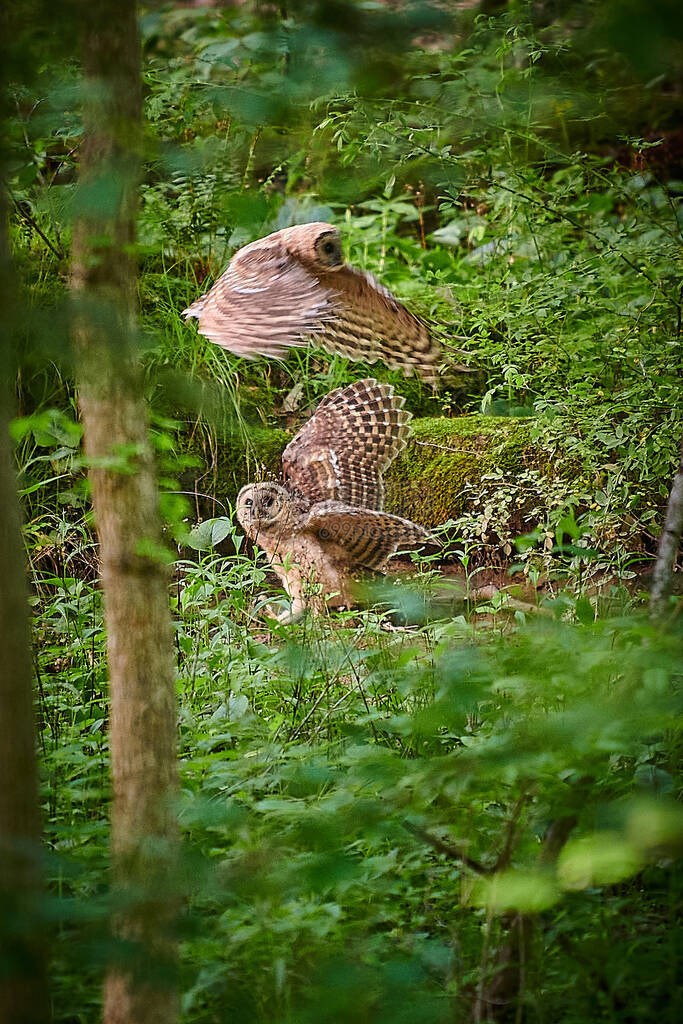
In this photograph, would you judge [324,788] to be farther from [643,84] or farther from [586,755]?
[643,84]

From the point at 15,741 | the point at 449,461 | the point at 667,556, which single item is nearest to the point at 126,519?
the point at 15,741

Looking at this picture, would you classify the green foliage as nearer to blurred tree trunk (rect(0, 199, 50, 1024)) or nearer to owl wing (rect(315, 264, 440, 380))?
blurred tree trunk (rect(0, 199, 50, 1024))

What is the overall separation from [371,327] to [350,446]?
0.50 meters

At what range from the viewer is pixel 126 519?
51.9 inches

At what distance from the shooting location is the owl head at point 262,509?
3.69 metres

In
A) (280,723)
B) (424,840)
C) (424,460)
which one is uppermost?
(424,840)

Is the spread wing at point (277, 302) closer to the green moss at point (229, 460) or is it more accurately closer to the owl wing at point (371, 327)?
the owl wing at point (371, 327)

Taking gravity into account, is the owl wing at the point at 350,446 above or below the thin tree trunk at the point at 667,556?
below

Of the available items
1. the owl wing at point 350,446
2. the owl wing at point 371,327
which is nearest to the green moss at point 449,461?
the owl wing at point 350,446

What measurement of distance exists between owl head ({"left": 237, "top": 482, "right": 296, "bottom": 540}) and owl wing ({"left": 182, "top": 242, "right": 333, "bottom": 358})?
524mm

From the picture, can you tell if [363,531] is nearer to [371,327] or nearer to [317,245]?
[371,327]

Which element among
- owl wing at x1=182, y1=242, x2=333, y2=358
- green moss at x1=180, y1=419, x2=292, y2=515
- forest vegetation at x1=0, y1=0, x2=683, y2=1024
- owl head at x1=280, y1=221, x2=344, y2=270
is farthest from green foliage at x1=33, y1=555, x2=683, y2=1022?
green moss at x1=180, y1=419, x2=292, y2=515

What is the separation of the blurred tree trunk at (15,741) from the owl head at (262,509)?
2556mm

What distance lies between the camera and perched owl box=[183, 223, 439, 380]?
3.62m
